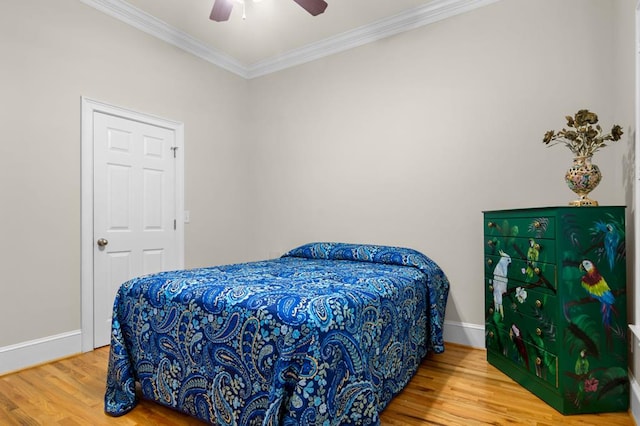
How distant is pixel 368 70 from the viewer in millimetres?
3475

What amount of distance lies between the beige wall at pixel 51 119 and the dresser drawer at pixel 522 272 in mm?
3087

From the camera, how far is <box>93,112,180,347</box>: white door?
9.70ft

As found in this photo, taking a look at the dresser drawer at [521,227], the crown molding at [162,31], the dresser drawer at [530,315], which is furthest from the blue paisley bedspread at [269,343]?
the crown molding at [162,31]

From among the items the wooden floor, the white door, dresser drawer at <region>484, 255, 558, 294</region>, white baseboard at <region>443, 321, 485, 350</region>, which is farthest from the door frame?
dresser drawer at <region>484, 255, 558, 294</region>

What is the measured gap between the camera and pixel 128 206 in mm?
3174

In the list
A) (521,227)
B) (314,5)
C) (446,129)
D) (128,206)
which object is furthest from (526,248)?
(128,206)

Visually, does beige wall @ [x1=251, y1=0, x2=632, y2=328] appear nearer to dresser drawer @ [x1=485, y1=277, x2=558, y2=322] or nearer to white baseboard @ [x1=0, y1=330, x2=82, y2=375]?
dresser drawer @ [x1=485, y1=277, x2=558, y2=322]

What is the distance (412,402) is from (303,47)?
3408 millimetres

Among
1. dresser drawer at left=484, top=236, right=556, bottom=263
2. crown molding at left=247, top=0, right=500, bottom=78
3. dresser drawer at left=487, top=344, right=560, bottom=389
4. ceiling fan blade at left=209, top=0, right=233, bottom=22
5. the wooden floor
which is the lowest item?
the wooden floor

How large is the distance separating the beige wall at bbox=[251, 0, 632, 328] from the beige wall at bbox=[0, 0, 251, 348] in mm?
1533

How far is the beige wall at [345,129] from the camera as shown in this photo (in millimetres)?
2504

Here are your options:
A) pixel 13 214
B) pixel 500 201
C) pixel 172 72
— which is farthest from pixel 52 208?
pixel 500 201

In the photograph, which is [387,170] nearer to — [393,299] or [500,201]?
[500,201]

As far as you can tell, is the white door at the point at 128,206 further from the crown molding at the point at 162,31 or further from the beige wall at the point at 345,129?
the crown molding at the point at 162,31
